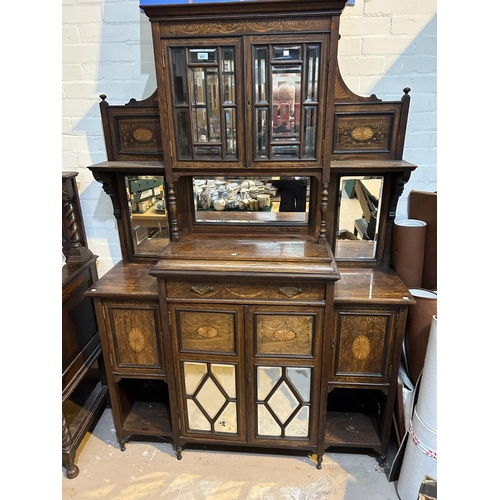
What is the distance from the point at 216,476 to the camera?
1761 millimetres

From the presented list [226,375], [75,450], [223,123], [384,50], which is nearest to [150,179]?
[223,123]

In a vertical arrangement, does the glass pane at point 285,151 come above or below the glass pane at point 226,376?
above

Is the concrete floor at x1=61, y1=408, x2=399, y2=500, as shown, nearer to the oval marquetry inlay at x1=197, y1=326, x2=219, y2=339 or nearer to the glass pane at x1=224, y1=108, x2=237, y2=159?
the oval marquetry inlay at x1=197, y1=326, x2=219, y2=339

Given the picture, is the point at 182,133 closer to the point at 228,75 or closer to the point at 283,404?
the point at 228,75

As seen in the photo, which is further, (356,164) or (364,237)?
(364,237)

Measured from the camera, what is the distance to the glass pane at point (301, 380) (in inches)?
64.5

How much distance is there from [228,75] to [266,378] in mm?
1302

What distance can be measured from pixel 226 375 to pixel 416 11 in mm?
1814

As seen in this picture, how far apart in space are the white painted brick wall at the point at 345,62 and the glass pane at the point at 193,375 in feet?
3.77

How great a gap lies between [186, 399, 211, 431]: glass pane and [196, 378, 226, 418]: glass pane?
4cm

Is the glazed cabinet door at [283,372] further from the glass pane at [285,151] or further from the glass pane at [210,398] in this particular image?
the glass pane at [285,151]

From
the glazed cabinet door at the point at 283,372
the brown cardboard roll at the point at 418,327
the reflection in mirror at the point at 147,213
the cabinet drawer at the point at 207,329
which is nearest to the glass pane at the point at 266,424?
the glazed cabinet door at the point at 283,372

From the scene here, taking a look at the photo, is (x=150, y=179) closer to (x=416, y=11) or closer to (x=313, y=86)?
(x=313, y=86)

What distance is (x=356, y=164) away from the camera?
1.59 metres
